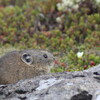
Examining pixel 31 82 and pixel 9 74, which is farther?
pixel 9 74

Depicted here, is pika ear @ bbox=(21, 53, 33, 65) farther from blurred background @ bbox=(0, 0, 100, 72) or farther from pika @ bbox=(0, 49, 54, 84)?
blurred background @ bbox=(0, 0, 100, 72)

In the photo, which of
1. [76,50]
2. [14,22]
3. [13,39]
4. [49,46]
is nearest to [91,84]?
[76,50]

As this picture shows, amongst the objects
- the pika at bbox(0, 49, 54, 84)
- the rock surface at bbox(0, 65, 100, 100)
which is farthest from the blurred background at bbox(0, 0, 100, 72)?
the rock surface at bbox(0, 65, 100, 100)

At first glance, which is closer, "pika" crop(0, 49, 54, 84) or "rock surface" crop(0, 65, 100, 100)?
"rock surface" crop(0, 65, 100, 100)

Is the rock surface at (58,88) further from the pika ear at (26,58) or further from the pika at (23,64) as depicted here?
the pika ear at (26,58)

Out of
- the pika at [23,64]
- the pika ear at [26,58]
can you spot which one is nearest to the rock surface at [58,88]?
the pika at [23,64]

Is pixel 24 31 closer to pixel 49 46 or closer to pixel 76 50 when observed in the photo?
pixel 49 46
